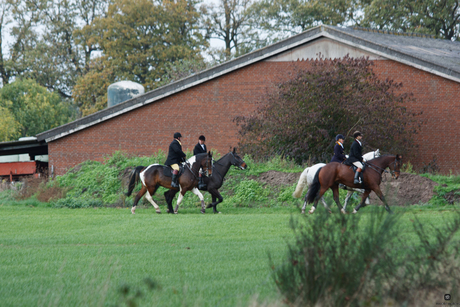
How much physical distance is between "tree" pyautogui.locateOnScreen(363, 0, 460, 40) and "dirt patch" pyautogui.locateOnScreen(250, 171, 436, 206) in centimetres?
2880

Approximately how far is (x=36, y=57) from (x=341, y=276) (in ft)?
176

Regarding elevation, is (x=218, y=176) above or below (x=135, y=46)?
below

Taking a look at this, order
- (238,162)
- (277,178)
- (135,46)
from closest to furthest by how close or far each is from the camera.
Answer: (238,162)
(277,178)
(135,46)

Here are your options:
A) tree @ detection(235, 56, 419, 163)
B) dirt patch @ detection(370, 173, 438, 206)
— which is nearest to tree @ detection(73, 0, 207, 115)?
tree @ detection(235, 56, 419, 163)

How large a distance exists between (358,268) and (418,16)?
4550 centimetres

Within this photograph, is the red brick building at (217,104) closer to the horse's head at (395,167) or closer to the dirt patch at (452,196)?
the dirt patch at (452,196)

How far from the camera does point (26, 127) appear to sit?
155 ft

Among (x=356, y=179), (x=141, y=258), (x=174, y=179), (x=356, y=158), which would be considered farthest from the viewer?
(x=174, y=179)

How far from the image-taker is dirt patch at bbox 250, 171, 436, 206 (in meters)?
19.3

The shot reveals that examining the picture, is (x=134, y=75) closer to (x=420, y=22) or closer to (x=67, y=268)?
(x=420, y=22)

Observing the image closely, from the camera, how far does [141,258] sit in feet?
29.7

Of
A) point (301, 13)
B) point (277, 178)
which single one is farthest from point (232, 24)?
point (277, 178)

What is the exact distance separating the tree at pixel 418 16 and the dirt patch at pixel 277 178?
29945mm

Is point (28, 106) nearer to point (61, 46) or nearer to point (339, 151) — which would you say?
point (61, 46)
